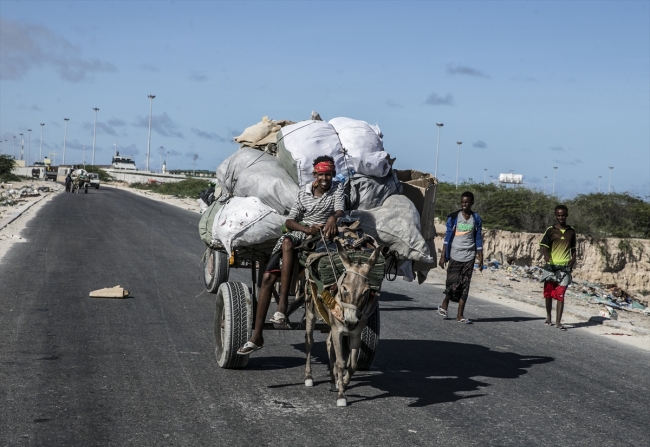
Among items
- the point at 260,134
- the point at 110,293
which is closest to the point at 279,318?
the point at 260,134

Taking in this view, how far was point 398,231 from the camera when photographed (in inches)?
271

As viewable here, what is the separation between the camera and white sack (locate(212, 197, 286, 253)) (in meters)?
7.14

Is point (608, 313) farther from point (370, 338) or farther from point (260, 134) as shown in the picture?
point (260, 134)

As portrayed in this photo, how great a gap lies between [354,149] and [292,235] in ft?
4.38

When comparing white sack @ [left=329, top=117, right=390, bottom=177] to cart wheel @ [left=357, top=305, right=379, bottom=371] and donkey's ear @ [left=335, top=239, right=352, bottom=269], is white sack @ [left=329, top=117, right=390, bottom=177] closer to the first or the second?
cart wheel @ [left=357, top=305, right=379, bottom=371]

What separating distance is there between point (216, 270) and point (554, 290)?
538cm

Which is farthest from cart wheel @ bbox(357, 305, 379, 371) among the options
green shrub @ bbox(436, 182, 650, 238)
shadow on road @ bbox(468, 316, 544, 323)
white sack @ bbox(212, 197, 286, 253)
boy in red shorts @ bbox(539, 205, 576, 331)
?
green shrub @ bbox(436, 182, 650, 238)

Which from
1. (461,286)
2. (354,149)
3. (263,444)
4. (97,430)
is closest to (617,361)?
(461,286)

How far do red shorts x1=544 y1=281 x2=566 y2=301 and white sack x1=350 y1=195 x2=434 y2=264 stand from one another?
5328 millimetres

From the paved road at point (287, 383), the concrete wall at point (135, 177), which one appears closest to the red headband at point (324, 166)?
the paved road at point (287, 383)

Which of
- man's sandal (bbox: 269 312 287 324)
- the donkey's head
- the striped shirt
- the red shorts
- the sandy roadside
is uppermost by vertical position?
the striped shirt

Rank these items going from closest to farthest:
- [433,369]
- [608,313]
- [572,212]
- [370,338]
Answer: [370,338], [433,369], [608,313], [572,212]

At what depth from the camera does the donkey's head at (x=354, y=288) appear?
583cm

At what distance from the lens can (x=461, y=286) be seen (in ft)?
38.1
